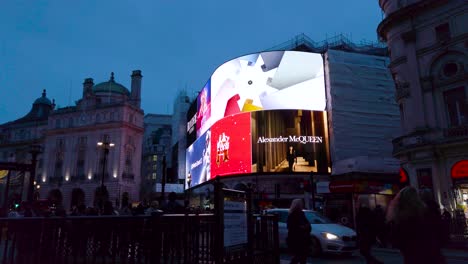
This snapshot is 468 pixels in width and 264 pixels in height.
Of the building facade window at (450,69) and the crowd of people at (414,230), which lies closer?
the crowd of people at (414,230)

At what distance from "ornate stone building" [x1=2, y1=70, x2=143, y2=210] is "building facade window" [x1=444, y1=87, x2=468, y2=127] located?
158ft

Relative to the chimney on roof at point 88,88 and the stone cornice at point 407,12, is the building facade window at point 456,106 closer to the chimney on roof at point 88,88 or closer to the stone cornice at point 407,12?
the stone cornice at point 407,12

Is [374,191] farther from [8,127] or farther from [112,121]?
[8,127]

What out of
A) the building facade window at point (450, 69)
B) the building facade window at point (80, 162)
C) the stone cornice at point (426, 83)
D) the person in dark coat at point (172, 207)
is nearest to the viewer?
the person in dark coat at point (172, 207)

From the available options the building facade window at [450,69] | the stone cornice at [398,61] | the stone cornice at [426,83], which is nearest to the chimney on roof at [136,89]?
the stone cornice at [398,61]

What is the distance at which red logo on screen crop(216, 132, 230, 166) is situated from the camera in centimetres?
3881

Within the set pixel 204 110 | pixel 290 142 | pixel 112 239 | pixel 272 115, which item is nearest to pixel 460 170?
pixel 290 142

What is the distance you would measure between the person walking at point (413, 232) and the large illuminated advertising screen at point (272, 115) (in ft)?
98.1

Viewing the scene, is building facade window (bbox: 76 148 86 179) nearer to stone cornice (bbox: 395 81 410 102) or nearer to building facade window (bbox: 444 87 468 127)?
stone cornice (bbox: 395 81 410 102)

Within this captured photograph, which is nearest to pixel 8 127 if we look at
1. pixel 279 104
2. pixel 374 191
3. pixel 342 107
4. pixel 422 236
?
pixel 279 104

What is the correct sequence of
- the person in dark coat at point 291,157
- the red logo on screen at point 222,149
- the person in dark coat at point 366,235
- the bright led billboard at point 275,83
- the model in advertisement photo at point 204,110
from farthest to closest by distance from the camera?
the model in advertisement photo at point 204,110 → the red logo on screen at point 222,149 → the bright led billboard at point 275,83 → the person in dark coat at point 291,157 → the person in dark coat at point 366,235

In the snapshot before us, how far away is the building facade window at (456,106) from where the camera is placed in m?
20.4

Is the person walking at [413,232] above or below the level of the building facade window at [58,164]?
below

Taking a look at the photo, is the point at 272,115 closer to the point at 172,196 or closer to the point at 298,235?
the point at 172,196
